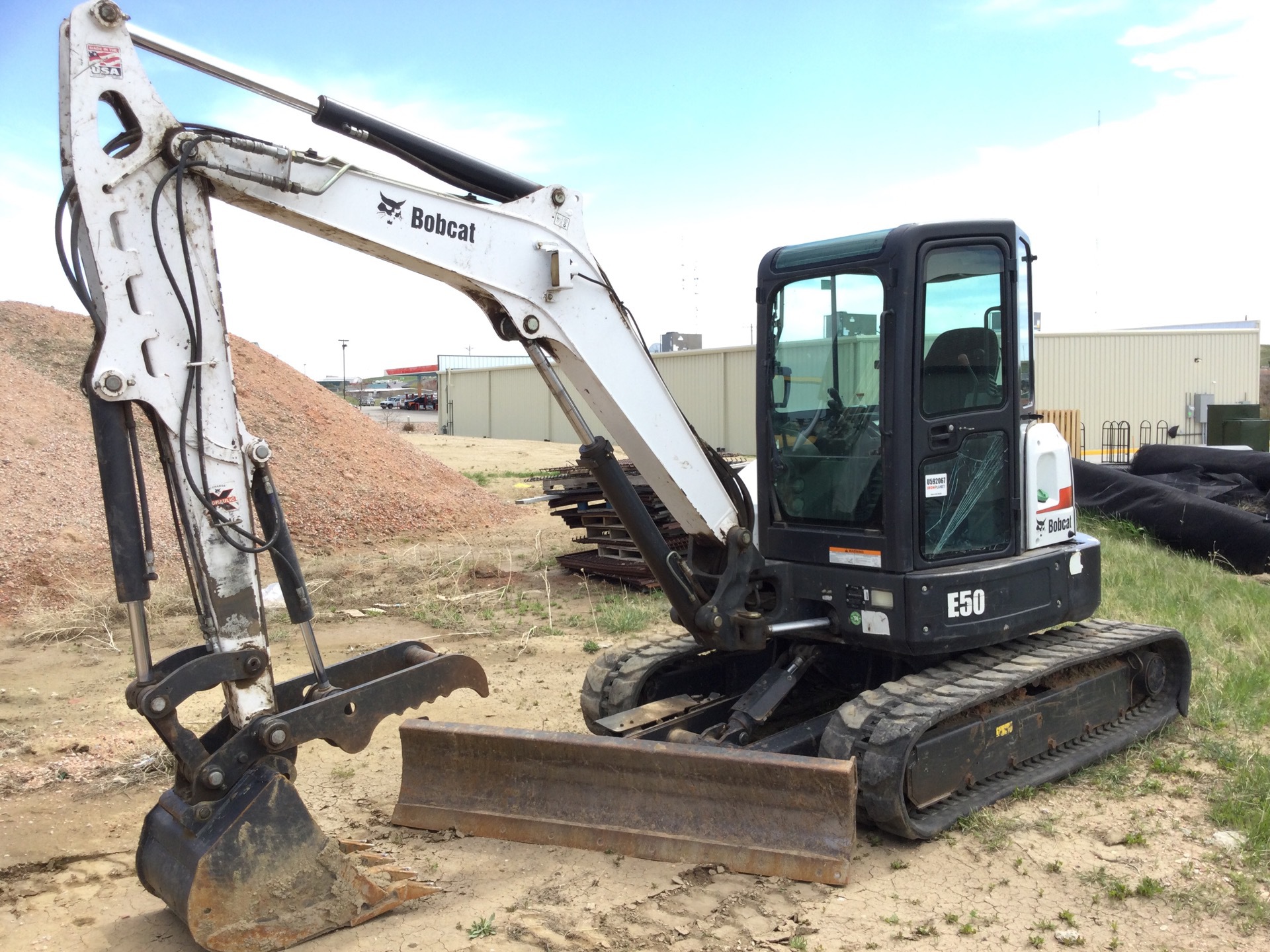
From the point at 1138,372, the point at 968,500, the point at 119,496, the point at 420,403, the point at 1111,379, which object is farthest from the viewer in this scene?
the point at 420,403

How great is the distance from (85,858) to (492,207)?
3439 mm

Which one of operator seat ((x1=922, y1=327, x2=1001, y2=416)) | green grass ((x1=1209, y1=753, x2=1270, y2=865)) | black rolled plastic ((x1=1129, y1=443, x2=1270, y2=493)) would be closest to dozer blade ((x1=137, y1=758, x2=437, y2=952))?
operator seat ((x1=922, y1=327, x2=1001, y2=416))

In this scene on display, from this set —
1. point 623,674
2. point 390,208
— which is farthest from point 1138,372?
point 390,208

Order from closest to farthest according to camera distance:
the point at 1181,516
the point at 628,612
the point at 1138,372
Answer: the point at 628,612 → the point at 1181,516 → the point at 1138,372

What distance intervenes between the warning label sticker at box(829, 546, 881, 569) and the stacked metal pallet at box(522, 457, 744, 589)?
4.66 m

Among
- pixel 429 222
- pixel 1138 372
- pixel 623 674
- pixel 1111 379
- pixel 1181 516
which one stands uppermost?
pixel 1138 372

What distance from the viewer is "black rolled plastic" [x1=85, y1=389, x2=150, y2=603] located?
3.72 metres

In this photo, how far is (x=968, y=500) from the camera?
5.31 metres

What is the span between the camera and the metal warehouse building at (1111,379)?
87.0 ft

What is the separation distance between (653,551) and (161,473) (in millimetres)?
11227

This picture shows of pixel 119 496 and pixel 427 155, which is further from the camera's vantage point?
pixel 427 155

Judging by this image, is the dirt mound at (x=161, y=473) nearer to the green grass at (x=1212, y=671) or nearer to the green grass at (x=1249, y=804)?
the green grass at (x=1212, y=671)

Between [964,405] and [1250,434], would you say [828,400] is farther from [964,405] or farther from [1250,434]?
[1250,434]

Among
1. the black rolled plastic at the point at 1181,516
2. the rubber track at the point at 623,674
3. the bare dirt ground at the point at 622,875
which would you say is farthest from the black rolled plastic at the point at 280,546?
the black rolled plastic at the point at 1181,516
